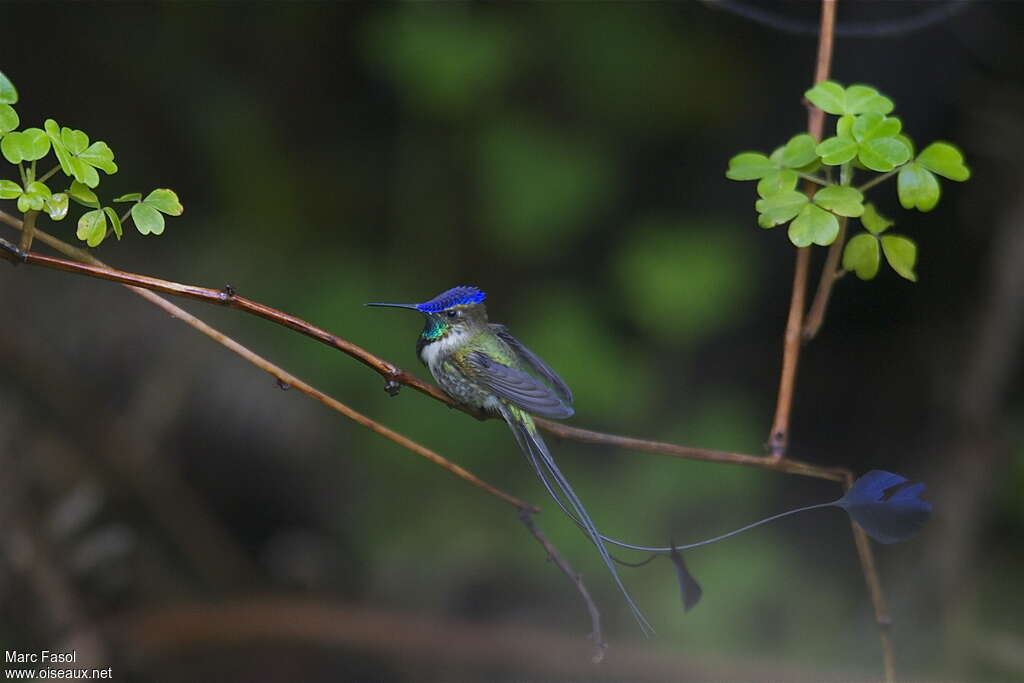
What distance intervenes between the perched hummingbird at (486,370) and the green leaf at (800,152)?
0.41 m

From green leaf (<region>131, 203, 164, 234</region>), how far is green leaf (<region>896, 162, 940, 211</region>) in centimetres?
81

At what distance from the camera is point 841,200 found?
1.10 meters

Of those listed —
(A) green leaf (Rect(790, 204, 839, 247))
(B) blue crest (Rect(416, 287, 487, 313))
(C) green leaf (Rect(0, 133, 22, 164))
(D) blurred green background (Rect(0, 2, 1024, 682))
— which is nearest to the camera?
(C) green leaf (Rect(0, 133, 22, 164))

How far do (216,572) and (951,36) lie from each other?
8.64 feet

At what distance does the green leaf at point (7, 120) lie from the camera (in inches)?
39.2

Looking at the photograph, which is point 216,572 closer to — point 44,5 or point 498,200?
point 498,200

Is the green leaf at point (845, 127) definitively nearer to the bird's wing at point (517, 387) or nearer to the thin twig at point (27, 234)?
the bird's wing at point (517, 387)

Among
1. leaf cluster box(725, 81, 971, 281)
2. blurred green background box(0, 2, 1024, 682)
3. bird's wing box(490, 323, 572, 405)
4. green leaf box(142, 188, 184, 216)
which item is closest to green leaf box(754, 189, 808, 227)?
leaf cluster box(725, 81, 971, 281)

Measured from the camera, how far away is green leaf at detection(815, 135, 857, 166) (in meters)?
1.10

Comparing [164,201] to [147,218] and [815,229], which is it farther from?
[815,229]

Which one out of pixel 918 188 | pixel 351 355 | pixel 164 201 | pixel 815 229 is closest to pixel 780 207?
pixel 815 229

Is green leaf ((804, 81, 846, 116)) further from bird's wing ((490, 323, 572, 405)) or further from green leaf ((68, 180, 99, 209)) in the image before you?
green leaf ((68, 180, 99, 209))

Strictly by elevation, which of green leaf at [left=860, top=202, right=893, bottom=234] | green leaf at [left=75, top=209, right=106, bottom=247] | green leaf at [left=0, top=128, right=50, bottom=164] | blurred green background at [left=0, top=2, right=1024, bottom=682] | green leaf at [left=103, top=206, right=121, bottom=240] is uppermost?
blurred green background at [left=0, top=2, right=1024, bottom=682]

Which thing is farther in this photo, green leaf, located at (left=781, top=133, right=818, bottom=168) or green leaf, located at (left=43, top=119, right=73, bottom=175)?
green leaf, located at (left=781, top=133, right=818, bottom=168)
